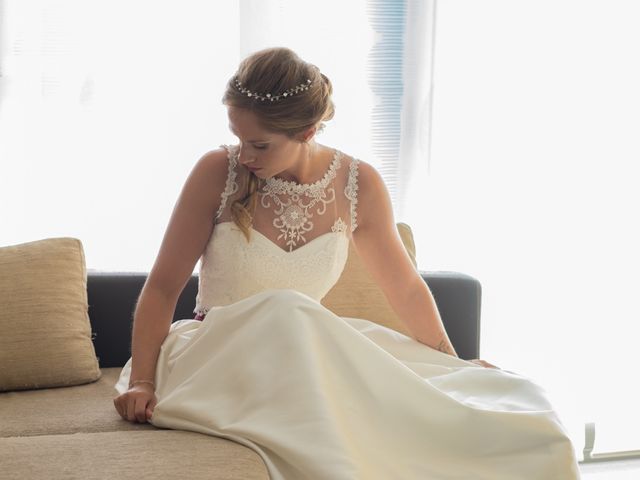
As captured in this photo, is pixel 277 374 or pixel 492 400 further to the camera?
pixel 492 400

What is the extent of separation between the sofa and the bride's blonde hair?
2.42 feet

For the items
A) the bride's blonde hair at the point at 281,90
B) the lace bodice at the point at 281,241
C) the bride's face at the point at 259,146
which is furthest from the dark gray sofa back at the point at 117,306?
the bride's blonde hair at the point at 281,90

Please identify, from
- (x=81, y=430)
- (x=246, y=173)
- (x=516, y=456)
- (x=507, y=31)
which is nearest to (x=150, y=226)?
(x=246, y=173)

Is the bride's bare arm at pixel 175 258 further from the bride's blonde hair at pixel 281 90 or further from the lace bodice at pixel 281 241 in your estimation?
the bride's blonde hair at pixel 281 90

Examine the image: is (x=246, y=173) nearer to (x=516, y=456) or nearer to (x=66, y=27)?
(x=516, y=456)

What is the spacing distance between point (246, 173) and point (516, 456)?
3.22 ft

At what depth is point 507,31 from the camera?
3.39m

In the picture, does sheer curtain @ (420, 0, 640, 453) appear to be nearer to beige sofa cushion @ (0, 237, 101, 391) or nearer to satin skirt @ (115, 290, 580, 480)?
beige sofa cushion @ (0, 237, 101, 391)

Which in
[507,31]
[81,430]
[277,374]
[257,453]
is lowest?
→ [81,430]

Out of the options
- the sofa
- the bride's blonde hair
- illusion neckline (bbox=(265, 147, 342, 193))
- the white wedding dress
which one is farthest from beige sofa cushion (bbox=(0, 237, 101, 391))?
the bride's blonde hair

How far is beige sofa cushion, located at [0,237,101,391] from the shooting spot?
2.38 metres

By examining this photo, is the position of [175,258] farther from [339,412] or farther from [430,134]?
[430,134]

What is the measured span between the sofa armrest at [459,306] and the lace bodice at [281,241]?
60 cm

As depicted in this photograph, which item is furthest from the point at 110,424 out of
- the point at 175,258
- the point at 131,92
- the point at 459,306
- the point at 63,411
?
the point at 131,92
